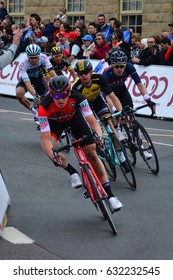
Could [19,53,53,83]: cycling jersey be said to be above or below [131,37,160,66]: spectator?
above

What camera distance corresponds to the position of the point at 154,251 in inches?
312

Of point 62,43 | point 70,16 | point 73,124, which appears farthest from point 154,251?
point 70,16

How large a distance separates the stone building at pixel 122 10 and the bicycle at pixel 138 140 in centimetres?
1411

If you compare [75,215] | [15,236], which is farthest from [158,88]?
[15,236]

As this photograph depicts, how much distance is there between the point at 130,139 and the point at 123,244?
14.0 ft

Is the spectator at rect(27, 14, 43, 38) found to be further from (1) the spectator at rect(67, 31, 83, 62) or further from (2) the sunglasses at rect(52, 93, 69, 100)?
(2) the sunglasses at rect(52, 93, 69, 100)

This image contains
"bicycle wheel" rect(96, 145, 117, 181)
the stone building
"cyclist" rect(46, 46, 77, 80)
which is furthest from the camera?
the stone building

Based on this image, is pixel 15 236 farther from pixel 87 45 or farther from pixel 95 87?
pixel 87 45

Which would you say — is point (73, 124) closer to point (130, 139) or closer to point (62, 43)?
point (130, 139)

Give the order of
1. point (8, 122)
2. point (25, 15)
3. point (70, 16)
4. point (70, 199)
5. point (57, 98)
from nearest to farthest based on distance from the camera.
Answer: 1. point (57, 98)
2. point (70, 199)
3. point (8, 122)
4. point (70, 16)
5. point (25, 15)

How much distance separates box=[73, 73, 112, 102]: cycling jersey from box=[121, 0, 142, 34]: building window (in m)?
16.1

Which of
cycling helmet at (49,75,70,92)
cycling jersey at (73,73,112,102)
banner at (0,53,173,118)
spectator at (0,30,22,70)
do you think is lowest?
banner at (0,53,173,118)

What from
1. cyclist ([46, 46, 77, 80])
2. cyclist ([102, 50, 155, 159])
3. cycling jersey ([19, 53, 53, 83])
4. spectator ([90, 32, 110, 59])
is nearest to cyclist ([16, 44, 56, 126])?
cycling jersey ([19, 53, 53, 83])

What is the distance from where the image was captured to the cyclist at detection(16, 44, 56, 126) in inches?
570
